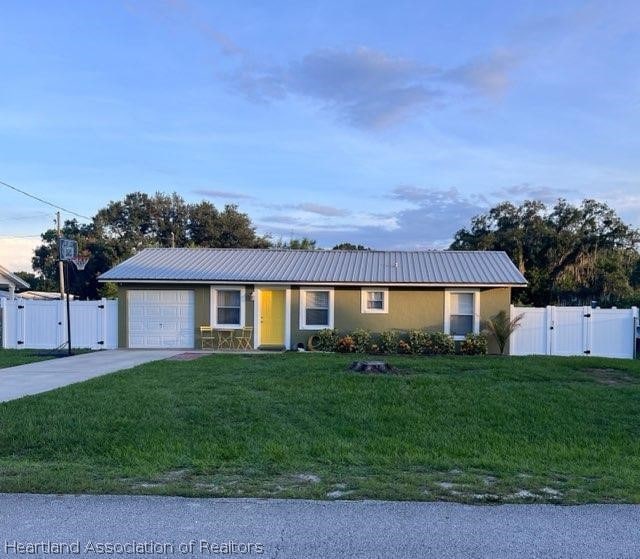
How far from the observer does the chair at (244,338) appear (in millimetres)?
20172

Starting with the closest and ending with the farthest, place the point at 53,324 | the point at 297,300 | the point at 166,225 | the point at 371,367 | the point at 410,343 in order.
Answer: the point at 371,367
the point at 410,343
the point at 297,300
the point at 53,324
the point at 166,225

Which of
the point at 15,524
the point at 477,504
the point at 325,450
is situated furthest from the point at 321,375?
the point at 15,524

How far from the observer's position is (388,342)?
19250 mm

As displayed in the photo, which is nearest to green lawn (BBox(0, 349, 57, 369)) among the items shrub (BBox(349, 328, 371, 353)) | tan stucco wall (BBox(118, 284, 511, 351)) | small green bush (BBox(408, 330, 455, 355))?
tan stucco wall (BBox(118, 284, 511, 351))

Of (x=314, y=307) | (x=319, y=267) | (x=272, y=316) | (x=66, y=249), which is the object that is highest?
(x=66, y=249)

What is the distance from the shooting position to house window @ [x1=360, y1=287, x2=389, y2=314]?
20016 millimetres

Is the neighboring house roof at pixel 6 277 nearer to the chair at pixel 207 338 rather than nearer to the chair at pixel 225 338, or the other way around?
the chair at pixel 207 338

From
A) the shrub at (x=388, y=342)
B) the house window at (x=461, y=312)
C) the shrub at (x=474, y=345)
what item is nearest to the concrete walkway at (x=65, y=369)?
the shrub at (x=388, y=342)

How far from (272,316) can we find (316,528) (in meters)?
16.0

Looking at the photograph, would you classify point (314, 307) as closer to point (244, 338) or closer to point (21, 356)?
point (244, 338)

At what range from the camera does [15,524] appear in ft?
15.9

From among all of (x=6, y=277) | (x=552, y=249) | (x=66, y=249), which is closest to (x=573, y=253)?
(x=552, y=249)

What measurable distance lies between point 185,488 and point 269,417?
331 cm

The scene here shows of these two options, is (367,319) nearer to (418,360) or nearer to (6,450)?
(418,360)
